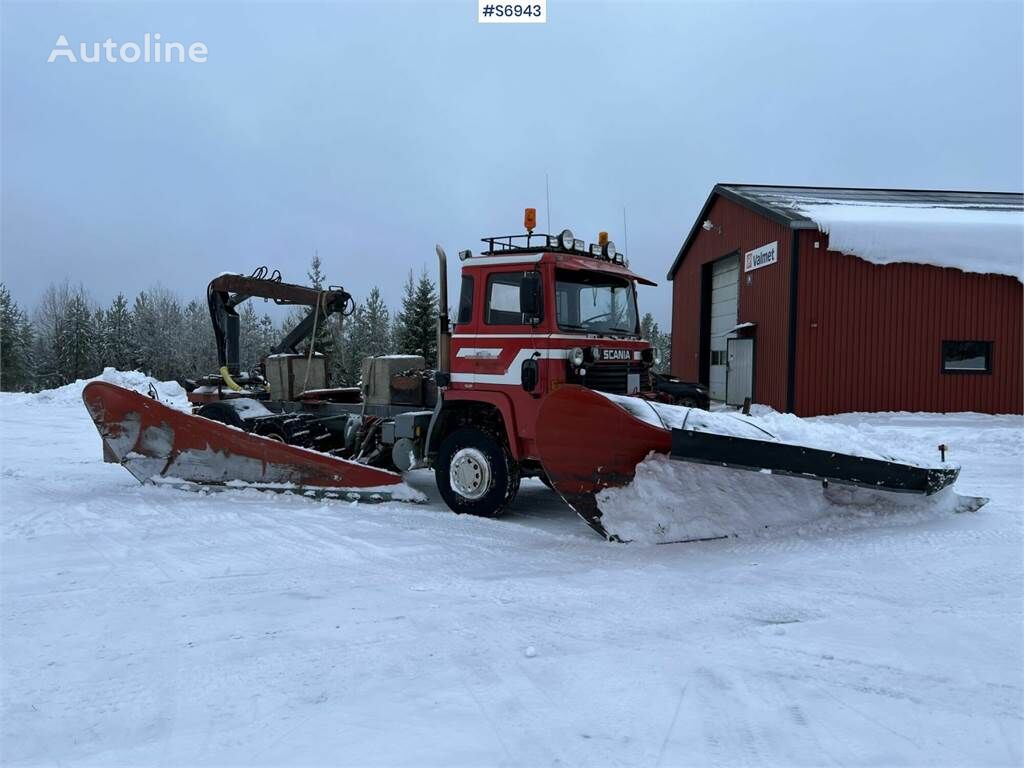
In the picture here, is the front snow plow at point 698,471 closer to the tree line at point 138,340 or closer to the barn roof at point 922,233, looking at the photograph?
the barn roof at point 922,233

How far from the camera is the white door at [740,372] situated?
18891mm

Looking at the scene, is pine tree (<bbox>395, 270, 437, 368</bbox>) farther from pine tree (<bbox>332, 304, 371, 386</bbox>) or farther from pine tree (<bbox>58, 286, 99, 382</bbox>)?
pine tree (<bbox>58, 286, 99, 382</bbox>)

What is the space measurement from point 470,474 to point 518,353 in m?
1.30

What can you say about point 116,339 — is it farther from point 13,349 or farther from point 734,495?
point 734,495

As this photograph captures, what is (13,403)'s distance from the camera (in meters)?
19.2

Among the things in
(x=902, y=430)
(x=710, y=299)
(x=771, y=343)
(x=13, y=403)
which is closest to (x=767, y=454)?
(x=902, y=430)

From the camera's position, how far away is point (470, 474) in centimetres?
711

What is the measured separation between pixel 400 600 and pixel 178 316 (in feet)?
192

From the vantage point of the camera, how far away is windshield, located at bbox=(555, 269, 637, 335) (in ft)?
22.5

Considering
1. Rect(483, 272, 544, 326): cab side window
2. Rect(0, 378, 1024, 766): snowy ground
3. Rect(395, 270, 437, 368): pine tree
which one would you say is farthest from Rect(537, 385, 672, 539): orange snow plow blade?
Rect(395, 270, 437, 368): pine tree

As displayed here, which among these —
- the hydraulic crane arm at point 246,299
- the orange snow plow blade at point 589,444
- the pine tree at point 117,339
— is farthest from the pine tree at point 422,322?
the pine tree at point 117,339

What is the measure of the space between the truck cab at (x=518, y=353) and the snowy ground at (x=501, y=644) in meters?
0.68

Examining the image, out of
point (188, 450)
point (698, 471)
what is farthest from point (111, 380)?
point (698, 471)

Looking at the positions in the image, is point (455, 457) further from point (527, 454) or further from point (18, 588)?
point (18, 588)
